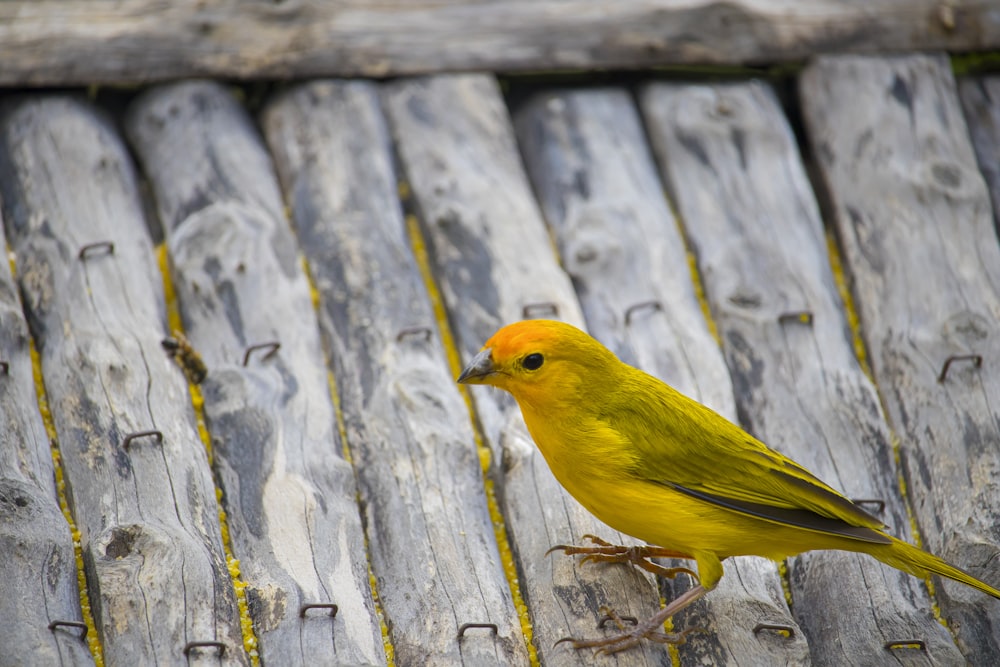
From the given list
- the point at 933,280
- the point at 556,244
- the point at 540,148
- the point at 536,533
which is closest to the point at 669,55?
the point at 540,148

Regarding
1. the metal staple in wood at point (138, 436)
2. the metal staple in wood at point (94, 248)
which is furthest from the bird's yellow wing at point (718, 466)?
the metal staple in wood at point (94, 248)

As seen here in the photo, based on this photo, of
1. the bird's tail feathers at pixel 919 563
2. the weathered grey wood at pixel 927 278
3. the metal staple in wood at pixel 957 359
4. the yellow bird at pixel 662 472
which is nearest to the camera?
the bird's tail feathers at pixel 919 563

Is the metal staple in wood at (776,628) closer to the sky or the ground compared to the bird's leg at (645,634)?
closer to the ground

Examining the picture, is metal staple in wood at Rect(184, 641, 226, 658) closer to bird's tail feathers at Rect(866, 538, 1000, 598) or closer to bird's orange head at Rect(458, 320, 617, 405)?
bird's orange head at Rect(458, 320, 617, 405)

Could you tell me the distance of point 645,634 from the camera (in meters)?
3.71

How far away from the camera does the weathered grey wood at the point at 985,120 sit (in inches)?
228

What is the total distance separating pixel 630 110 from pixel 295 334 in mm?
2501

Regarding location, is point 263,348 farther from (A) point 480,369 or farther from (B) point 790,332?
(B) point 790,332

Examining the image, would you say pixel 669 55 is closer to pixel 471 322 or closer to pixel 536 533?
pixel 471 322

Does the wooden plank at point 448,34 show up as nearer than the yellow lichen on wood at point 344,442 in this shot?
No

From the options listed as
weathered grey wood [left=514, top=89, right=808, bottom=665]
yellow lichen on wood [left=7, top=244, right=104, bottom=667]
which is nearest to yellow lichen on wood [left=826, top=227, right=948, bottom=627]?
weathered grey wood [left=514, top=89, right=808, bottom=665]

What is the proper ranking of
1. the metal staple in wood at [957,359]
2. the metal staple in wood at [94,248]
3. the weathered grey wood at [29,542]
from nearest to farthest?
the weathered grey wood at [29,542] → the metal staple in wood at [957,359] → the metal staple in wood at [94,248]

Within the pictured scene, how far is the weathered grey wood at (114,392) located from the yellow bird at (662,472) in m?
1.20

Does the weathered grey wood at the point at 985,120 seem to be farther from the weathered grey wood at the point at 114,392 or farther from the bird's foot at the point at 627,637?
the weathered grey wood at the point at 114,392
